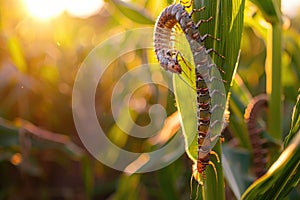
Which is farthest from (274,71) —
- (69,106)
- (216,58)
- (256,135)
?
(69,106)

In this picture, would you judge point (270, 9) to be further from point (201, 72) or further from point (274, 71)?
point (201, 72)

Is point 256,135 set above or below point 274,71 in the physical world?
below

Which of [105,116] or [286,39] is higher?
[286,39]

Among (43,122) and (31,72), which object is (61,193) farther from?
(31,72)

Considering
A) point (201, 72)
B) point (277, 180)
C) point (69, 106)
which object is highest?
point (201, 72)

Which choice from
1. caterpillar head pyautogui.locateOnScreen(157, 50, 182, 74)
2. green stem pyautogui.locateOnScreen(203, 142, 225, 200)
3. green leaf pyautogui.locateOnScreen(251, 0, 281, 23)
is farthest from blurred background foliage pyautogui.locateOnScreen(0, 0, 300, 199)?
A: caterpillar head pyautogui.locateOnScreen(157, 50, 182, 74)

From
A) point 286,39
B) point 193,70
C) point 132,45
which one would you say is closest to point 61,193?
point 132,45

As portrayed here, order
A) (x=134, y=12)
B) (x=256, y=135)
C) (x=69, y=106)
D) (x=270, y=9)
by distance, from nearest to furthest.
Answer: (x=270, y=9)
(x=256, y=135)
(x=134, y=12)
(x=69, y=106)
